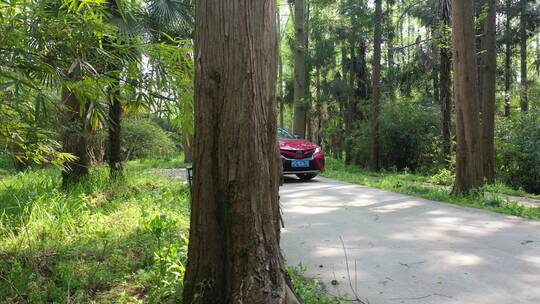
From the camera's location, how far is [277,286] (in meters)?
2.58

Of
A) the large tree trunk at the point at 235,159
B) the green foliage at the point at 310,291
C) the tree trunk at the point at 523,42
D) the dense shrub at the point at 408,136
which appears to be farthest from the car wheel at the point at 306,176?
the tree trunk at the point at 523,42

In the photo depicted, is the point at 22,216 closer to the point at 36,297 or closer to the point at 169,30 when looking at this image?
the point at 36,297

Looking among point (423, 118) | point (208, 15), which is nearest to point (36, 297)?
point (208, 15)

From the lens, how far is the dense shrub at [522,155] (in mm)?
13734

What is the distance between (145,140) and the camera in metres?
25.2

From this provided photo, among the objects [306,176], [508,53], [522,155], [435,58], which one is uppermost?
[508,53]

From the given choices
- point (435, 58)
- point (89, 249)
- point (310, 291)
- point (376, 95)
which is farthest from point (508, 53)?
point (89, 249)

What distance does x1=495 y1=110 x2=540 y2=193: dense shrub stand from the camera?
1373 cm

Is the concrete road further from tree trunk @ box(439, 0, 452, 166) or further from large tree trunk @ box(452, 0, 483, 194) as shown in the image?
tree trunk @ box(439, 0, 452, 166)

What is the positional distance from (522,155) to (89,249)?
1348 cm

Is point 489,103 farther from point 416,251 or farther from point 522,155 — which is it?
point 416,251

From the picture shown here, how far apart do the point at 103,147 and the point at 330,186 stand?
969cm

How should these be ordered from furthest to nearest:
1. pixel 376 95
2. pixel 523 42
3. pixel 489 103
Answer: pixel 523 42, pixel 376 95, pixel 489 103

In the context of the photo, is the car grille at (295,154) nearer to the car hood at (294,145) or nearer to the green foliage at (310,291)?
the car hood at (294,145)
